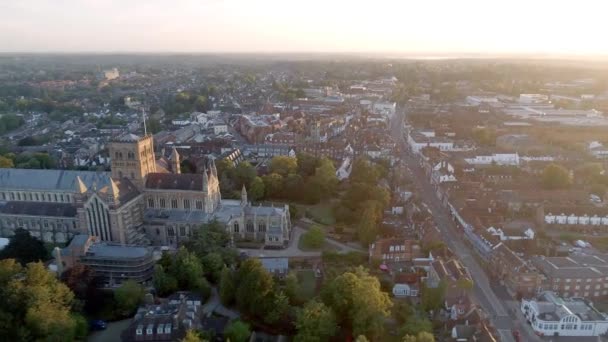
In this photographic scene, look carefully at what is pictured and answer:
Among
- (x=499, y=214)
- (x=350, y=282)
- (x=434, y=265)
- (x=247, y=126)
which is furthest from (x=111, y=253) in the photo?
(x=247, y=126)

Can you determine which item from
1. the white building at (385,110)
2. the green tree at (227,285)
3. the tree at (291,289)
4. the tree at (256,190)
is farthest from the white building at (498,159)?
the green tree at (227,285)

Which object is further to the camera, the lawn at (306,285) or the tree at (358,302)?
the lawn at (306,285)

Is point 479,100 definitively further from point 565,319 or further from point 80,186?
point 80,186

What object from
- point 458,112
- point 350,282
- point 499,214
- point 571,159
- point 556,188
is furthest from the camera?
point 458,112

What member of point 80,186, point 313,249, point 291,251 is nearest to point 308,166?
point 313,249

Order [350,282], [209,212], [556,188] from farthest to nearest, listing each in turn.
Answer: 1. [556,188]
2. [209,212]
3. [350,282]

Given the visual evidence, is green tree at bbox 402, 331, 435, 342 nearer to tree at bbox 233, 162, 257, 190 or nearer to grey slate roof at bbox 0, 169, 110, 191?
grey slate roof at bbox 0, 169, 110, 191

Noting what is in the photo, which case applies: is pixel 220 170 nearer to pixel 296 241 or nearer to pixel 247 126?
pixel 296 241

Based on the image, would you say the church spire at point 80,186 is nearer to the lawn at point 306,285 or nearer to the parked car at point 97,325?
the parked car at point 97,325
